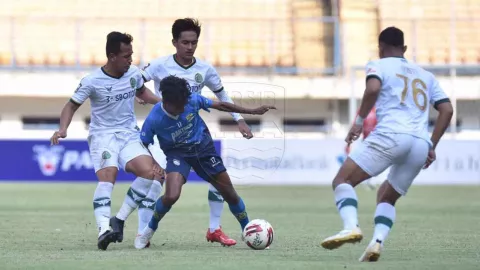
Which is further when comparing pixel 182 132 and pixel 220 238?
pixel 220 238

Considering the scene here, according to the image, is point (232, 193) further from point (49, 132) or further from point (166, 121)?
point (49, 132)

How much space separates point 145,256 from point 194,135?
1.43 metres

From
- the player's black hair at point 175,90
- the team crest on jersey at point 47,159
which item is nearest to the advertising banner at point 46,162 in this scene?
the team crest on jersey at point 47,159

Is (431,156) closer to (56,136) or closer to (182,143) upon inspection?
(182,143)

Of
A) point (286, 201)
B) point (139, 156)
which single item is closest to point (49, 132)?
point (286, 201)

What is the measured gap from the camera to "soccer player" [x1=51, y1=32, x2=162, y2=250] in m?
9.59

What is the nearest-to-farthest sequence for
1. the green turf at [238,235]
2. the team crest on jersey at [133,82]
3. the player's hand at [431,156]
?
the green turf at [238,235], the player's hand at [431,156], the team crest on jersey at [133,82]

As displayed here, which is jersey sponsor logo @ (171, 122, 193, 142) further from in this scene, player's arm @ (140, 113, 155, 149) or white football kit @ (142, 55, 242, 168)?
white football kit @ (142, 55, 242, 168)

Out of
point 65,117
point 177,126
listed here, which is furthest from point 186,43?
point 65,117

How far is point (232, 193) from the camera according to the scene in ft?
31.2

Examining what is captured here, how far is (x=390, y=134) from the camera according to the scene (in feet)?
25.5

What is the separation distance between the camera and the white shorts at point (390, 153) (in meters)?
7.75

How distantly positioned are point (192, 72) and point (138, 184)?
1.21 meters

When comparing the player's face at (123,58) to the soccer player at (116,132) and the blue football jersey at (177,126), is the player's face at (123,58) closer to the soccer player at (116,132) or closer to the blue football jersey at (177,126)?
the soccer player at (116,132)
